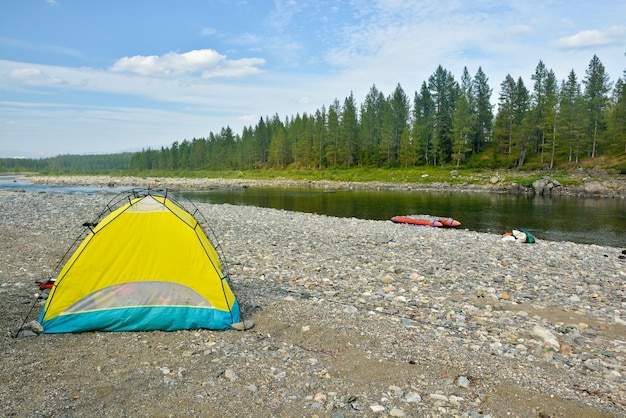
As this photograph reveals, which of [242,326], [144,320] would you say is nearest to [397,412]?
[242,326]

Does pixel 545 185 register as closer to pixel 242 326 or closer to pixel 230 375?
pixel 242 326

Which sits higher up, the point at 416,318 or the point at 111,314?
the point at 111,314

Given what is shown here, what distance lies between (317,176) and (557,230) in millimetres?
65326

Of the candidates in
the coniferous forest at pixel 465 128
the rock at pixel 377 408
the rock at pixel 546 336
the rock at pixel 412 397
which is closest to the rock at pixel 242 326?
the rock at pixel 377 408

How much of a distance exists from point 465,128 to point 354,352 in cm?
8278

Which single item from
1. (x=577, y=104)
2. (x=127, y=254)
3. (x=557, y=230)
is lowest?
(x=557, y=230)

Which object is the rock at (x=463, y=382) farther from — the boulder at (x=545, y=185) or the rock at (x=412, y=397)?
the boulder at (x=545, y=185)

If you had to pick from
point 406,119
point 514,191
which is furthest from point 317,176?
Answer: point 514,191

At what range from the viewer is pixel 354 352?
6910 millimetres

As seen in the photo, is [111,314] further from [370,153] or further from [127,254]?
[370,153]

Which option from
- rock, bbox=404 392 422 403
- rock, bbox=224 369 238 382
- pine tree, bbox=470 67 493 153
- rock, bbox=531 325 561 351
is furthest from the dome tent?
pine tree, bbox=470 67 493 153

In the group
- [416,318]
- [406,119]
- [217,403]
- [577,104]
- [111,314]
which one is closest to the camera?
[217,403]

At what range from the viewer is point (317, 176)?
88.6 meters

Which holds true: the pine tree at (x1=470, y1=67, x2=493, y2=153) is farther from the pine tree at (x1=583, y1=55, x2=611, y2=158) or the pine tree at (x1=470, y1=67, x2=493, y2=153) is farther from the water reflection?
the water reflection
